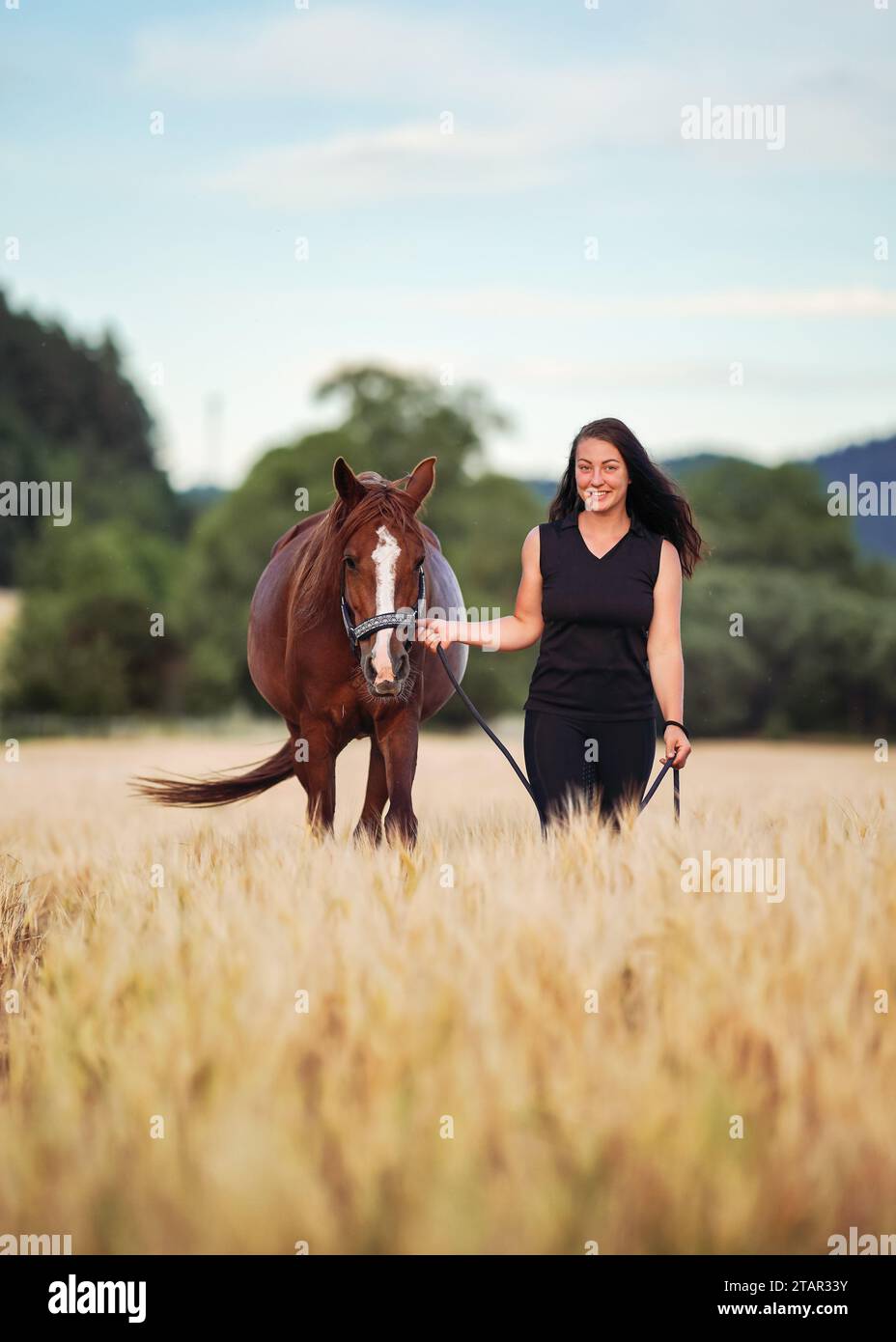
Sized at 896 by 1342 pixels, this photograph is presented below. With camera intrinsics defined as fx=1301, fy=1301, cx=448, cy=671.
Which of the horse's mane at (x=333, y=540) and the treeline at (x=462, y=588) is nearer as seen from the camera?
the horse's mane at (x=333, y=540)

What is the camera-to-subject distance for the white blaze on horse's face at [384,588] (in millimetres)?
5055

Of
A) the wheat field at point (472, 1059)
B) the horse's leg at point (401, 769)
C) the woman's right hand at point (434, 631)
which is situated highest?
the woman's right hand at point (434, 631)

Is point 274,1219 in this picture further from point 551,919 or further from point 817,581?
point 817,581

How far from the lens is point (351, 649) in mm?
5844

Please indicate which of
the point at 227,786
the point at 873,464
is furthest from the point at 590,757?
the point at 873,464

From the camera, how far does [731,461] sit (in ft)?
163

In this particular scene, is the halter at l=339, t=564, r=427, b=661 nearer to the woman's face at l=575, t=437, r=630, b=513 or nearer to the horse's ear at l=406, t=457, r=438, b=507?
the horse's ear at l=406, t=457, r=438, b=507

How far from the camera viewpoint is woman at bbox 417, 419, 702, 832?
18.0ft

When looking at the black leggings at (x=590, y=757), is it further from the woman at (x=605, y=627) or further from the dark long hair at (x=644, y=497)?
the dark long hair at (x=644, y=497)

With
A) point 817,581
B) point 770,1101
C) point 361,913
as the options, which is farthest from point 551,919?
point 817,581

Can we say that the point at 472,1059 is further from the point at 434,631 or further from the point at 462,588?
the point at 462,588

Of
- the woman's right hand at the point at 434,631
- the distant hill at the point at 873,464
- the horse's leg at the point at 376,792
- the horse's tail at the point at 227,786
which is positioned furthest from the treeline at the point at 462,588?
the woman's right hand at the point at 434,631

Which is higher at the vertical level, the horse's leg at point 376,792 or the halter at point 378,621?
the halter at point 378,621

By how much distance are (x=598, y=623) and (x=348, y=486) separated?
122 cm
